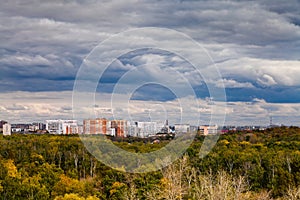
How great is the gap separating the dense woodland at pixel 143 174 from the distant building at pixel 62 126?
23.7m

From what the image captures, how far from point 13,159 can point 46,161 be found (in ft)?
9.32

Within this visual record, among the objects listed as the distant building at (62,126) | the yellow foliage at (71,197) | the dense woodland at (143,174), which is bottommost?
the yellow foliage at (71,197)

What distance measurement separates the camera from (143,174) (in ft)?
115

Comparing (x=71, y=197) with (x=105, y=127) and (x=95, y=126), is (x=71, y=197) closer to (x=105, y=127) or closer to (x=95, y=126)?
(x=95, y=126)

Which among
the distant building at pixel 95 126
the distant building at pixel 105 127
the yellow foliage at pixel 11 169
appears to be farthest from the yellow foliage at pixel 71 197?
the distant building at pixel 95 126

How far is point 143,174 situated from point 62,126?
54.1 meters

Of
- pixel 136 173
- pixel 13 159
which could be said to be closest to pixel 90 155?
pixel 13 159

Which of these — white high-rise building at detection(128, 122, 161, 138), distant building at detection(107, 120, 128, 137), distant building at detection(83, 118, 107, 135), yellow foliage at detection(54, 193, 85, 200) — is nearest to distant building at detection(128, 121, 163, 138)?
white high-rise building at detection(128, 122, 161, 138)

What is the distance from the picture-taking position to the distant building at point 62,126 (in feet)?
248

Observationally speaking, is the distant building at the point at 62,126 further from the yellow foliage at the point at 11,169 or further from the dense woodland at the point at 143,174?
the yellow foliage at the point at 11,169

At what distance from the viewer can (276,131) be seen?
6269 centimetres

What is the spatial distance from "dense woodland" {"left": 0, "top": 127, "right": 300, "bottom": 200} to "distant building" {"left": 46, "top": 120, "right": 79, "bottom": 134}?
77.7ft

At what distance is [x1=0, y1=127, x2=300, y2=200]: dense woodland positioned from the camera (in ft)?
89.5

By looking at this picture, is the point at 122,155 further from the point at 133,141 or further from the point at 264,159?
the point at 264,159
